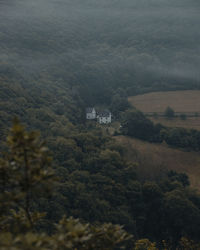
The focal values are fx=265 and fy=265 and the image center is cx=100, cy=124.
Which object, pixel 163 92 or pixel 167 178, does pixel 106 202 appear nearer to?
pixel 167 178

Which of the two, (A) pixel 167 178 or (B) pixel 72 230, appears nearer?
(B) pixel 72 230

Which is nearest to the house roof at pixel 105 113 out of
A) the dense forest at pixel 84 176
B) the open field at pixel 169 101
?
the dense forest at pixel 84 176

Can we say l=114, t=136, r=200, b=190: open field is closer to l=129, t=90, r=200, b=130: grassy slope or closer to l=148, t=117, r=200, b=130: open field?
l=148, t=117, r=200, b=130: open field

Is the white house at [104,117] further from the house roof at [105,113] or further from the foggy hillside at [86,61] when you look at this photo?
the foggy hillside at [86,61]

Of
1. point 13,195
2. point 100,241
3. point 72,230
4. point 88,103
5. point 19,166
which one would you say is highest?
point 88,103

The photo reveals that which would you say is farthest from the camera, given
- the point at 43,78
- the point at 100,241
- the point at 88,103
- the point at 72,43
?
the point at 72,43

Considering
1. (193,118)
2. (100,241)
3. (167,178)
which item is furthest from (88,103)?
(100,241)
